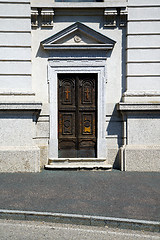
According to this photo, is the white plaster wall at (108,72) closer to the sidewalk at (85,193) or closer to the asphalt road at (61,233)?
the sidewalk at (85,193)

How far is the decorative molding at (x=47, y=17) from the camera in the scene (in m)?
8.56

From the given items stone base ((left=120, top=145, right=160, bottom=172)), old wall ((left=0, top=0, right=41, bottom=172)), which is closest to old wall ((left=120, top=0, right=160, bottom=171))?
stone base ((left=120, top=145, right=160, bottom=172))

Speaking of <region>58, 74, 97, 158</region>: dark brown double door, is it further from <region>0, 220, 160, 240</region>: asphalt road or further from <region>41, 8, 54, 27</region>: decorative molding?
<region>0, 220, 160, 240</region>: asphalt road

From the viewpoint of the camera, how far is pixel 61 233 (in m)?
4.17

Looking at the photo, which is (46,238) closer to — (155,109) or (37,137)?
(37,137)

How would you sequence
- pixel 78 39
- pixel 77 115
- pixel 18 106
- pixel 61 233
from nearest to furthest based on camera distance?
pixel 61 233, pixel 18 106, pixel 78 39, pixel 77 115

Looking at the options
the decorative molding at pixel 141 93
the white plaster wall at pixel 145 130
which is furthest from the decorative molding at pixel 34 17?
the white plaster wall at pixel 145 130

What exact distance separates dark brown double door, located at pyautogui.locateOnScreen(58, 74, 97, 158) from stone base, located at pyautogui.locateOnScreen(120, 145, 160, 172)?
A: 1206 millimetres

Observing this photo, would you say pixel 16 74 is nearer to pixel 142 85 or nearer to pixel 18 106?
pixel 18 106

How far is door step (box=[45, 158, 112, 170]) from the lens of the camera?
28.1 ft

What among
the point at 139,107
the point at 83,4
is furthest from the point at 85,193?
the point at 83,4

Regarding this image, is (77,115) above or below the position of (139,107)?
below

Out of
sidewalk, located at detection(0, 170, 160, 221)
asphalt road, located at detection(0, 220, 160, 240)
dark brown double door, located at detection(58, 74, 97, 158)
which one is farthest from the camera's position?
dark brown double door, located at detection(58, 74, 97, 158)

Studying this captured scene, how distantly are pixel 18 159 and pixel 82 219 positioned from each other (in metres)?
4.30
